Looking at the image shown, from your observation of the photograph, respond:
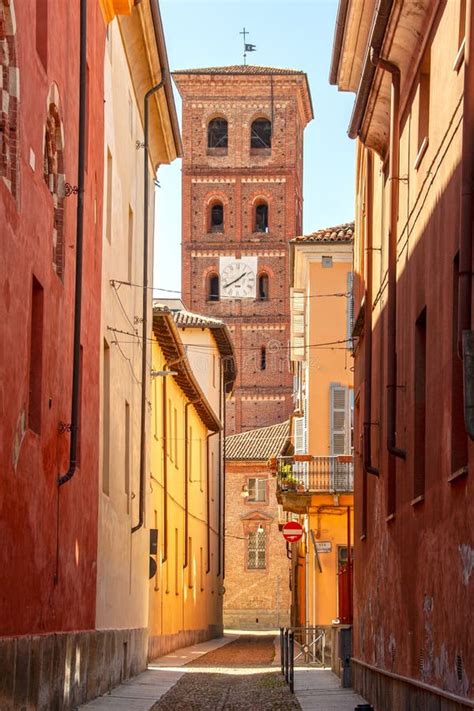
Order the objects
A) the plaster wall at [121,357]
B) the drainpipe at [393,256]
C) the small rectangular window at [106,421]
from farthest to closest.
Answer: the small rectangular window at [106,421] < the plaster wall at [121,357] < the drainpipe at [393,256]

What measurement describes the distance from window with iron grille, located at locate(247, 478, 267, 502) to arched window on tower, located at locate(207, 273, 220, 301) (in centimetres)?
1366

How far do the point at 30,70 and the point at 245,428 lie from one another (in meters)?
70.0

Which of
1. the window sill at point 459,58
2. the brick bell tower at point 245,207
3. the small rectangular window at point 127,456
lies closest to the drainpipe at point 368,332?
the small rectangular window at point 127,456

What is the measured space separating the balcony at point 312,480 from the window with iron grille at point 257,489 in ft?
127

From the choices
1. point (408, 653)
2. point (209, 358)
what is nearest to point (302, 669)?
point (408, 653)

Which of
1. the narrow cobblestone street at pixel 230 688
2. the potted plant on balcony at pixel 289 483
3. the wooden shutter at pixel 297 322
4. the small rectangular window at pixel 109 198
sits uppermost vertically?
the wooden shutter at pixel 297 322

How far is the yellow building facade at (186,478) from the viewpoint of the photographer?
3278cm

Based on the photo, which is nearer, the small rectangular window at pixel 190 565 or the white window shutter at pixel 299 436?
the white window shutter at pixel 299 436

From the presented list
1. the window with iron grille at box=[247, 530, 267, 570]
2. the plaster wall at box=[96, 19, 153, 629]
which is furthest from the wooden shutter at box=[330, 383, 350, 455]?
the window with iron grille at box=[247, 530, 267, 570]

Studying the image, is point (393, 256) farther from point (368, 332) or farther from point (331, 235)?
point (331, 235)

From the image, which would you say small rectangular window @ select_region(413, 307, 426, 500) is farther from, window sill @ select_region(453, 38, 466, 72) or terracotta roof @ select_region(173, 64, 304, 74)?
terracotta roof @ select_region(173, 64, 304, 74)

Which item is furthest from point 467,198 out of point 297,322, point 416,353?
point 297,322

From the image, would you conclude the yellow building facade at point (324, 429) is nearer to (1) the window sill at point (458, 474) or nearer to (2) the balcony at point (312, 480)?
(2) the balcony at point (312, 480)

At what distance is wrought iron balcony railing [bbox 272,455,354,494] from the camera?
34.6m
